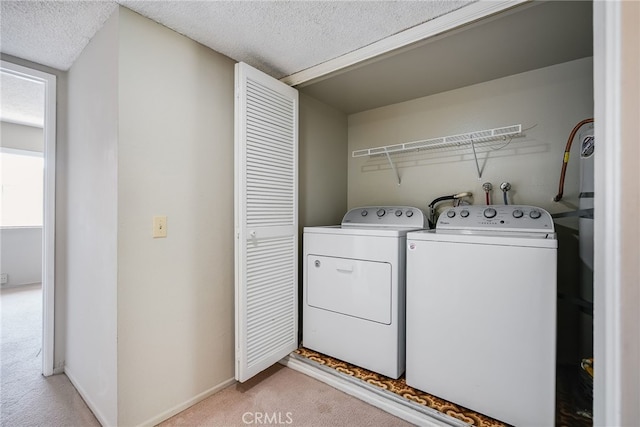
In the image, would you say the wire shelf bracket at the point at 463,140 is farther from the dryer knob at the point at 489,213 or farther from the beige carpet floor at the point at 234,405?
the beige carpet floor at the point at 234,405

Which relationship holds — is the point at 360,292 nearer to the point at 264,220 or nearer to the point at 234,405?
the point at 264,220

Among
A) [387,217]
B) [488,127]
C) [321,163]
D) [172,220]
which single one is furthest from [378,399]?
[488,127]

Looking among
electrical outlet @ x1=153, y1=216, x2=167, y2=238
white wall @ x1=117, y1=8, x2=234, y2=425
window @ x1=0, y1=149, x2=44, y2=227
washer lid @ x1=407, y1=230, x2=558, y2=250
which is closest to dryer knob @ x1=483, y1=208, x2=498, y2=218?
washer lid @ x1=407, y1=230, x2=558, y2=250

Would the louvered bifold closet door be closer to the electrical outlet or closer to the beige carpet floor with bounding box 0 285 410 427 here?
the beige carpet floor with bounding box 0 285 410 427

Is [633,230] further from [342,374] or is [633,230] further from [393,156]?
[393,156]

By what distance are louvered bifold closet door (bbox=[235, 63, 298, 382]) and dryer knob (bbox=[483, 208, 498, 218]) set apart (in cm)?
130

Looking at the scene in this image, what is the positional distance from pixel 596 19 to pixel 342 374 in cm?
212

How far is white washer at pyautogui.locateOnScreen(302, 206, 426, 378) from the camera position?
185 centimetres

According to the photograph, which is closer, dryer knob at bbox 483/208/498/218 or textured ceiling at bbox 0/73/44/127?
dryer knob at bbox 483/208/498/218

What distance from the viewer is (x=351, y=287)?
201 cm

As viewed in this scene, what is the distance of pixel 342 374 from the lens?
6.38 ft

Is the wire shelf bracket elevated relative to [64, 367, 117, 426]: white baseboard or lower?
elevated

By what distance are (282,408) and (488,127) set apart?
94.9 inches

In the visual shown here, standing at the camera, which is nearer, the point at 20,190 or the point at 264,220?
the point at 264,220
